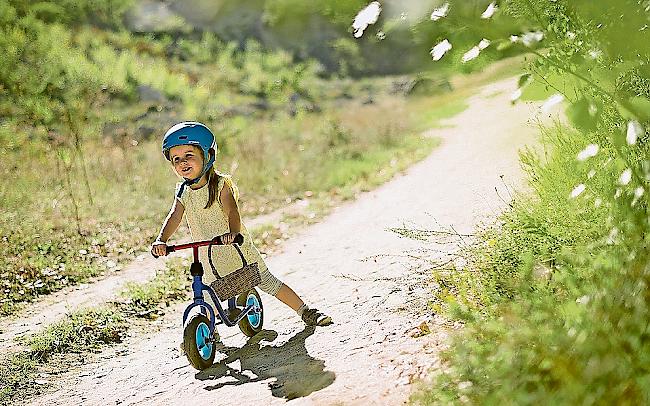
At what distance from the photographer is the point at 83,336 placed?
15.5 ft

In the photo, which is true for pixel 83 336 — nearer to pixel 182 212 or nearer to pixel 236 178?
pixel 182 212

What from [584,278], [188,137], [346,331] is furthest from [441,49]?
[346,331]

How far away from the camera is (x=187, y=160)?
11.6 ft

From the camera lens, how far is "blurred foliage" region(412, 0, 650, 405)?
61.1 inches

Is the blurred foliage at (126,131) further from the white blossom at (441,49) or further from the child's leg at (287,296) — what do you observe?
the white blossom at (441,49)

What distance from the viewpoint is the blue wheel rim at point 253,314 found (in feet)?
13.0

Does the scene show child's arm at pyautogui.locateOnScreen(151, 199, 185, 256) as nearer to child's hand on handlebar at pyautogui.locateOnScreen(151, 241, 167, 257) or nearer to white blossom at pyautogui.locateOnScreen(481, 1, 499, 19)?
child's hand on handlebar at pyautogui.locateOnScreen(151, 241, 167, 257)

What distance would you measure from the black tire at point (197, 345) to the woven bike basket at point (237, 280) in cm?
17

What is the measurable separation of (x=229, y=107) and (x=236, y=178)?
18.8ft

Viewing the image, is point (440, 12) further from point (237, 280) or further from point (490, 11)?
point (237, 280)

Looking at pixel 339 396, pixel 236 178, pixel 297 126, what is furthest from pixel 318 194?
pixel 339 396

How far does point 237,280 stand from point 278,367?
1.74 feet

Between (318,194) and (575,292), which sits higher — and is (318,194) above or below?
above

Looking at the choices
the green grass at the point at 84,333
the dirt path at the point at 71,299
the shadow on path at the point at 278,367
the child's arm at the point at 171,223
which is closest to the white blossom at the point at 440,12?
the shadow on path at the point at 278,367
